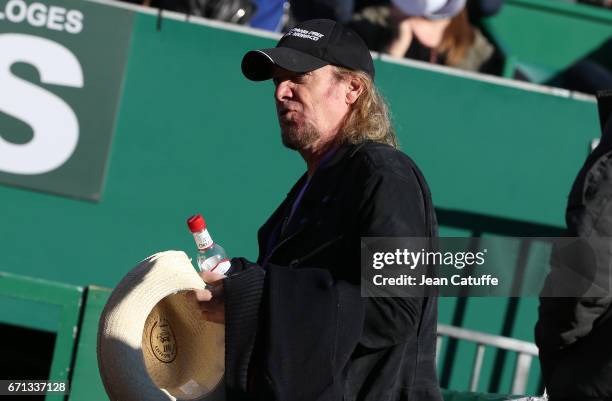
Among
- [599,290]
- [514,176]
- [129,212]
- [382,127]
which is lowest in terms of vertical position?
[599,290]

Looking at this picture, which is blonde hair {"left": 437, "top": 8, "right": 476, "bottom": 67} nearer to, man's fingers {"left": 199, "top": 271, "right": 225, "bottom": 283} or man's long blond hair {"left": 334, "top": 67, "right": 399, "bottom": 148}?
man's long blond hair {"left": 334, "top": 67, "right": 399, "bottom": 148}

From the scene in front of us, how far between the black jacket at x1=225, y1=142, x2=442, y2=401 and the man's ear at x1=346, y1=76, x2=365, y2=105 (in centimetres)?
26

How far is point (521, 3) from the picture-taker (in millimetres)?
7816

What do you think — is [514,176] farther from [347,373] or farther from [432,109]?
[347,373]

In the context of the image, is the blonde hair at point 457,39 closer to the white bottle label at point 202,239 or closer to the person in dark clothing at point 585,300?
the white bottle label at point 202,239

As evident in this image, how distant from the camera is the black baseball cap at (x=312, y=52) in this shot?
3162 millimetres

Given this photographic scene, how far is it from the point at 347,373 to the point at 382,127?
75 centimetres

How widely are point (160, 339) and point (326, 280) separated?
0.47 metres

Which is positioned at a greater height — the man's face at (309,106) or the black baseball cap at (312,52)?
the black baseball cap at (312,52)

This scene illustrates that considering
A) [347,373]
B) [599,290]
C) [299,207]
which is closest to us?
[599,290]

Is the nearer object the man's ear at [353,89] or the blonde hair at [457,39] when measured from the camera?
the man's ear at [353,89]

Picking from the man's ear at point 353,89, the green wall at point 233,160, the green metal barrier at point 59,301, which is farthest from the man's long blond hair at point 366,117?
the green wall at point 233,160

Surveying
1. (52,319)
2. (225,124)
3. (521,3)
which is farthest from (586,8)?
(52,319)

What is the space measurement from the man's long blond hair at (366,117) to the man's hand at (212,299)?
0.58m
